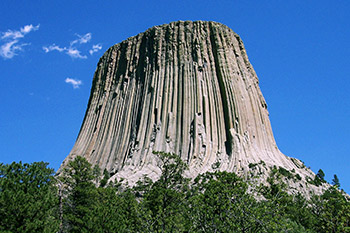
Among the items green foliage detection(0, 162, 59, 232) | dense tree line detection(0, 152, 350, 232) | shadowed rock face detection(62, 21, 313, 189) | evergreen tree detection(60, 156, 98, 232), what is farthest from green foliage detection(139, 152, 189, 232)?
shadowed rock face detection(62, 21, 313, 189)

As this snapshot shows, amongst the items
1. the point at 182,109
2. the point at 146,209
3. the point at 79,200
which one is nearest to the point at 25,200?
the point at 146,209

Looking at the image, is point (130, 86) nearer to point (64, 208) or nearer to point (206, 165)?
point (206, 165)

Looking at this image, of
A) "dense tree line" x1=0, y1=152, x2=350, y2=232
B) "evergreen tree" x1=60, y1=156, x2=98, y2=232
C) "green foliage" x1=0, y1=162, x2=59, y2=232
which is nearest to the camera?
"dense tree line" x1=0, y1=152, x2=350, y2=232

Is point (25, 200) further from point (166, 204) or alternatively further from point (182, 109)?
point (182, 109)

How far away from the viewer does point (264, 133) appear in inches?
2420

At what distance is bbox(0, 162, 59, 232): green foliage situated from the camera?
22.8 metres

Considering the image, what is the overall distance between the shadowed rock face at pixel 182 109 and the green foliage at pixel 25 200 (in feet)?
87.1

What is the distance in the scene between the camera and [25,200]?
23.3 meters

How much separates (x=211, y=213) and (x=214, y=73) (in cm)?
4552

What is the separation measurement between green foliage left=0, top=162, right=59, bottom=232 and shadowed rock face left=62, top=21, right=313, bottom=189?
26547 mm

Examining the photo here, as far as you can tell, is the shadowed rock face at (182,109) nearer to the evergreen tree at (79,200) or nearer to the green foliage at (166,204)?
the green foliage at (166,204)

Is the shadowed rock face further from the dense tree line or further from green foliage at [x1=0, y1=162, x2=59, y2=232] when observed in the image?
green foliage at [x1=0, y1=162, x2=59, y2=232]

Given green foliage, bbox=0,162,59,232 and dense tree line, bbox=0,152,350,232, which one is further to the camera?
green foliage, bbox=0,162,59,232

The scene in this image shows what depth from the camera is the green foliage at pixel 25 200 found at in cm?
2277
